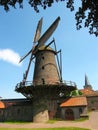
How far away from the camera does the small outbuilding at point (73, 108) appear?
2687 cm

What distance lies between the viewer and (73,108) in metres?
27.5

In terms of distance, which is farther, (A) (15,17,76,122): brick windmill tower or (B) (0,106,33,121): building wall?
(B) (0,106,33,121): building wall

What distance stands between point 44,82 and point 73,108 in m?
5.49

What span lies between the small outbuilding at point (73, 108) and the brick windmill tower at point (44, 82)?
62.2 inches

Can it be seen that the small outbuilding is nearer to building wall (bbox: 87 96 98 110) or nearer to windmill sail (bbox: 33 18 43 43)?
windmill sail (bbox: 33 18 43 43)

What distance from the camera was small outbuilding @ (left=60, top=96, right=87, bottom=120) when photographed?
26.9m

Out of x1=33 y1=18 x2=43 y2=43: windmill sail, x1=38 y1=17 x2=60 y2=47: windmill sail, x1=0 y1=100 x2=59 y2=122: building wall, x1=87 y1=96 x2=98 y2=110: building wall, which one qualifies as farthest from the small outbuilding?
x1=87 y1=96 x2=98 y2=110: building wall

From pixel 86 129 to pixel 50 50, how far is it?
1394 cm

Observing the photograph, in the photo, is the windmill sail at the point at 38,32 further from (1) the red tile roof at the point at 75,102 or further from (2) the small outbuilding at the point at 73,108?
(2) the small outbuilding at the point at 73,108

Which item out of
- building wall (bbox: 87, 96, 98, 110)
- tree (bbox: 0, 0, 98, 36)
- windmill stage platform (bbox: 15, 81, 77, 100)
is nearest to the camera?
tree (bbox: 0, 0, 98, 36)

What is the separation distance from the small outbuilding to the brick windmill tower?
158 cm

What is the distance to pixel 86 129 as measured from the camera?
59.3ft

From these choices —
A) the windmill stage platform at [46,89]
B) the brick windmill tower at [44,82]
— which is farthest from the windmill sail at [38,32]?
the windmill stage platform at [46,89]

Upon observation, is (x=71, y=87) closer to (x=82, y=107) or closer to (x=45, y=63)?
(x=82, y=107)
